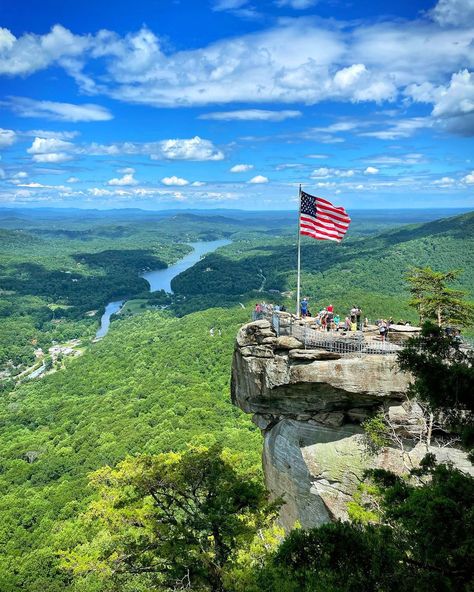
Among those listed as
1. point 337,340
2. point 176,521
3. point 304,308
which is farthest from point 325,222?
point 176,521

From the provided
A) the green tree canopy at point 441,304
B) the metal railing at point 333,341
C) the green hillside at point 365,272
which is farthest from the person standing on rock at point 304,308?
the green hillside at point 365,272

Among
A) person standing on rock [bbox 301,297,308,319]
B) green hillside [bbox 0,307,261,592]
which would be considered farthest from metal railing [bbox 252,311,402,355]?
green hillside [bbox 0,307,261,592]

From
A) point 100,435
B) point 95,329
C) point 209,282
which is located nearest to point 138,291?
point 209,282

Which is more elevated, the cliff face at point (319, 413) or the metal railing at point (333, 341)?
the metal railing at point (333, 341)

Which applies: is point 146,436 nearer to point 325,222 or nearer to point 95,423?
point 95,423

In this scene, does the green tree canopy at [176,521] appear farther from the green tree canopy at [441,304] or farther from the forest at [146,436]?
the green tree canopy at [441,304]

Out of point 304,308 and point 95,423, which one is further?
point 95,423

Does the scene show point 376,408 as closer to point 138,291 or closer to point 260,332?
point 260,332

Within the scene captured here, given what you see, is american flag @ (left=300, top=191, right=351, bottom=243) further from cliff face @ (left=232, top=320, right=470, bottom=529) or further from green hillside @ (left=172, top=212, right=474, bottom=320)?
green hillside @ (left=172, top=212, right=474, bottom=320)
